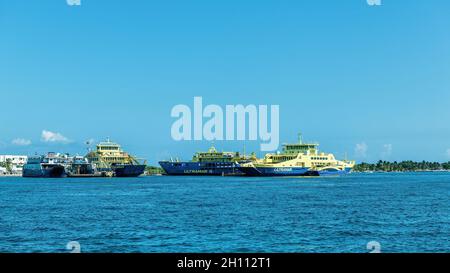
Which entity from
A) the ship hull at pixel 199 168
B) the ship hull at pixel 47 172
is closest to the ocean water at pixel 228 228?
the ship hull at pixel 47 172

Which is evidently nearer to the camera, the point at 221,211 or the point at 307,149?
the point at 221,211

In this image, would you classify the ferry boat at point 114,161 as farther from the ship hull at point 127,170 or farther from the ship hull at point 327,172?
the ship hull at point 327,172

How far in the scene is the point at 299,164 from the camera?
419 feet

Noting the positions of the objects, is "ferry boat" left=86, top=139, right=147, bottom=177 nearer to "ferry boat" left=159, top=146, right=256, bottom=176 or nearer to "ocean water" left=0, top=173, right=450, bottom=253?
"ferry boat" left=159, top=146, right=256, bottom=176

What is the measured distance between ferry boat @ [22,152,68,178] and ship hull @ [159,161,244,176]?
3252 centimetres

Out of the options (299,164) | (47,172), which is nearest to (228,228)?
(299,164)

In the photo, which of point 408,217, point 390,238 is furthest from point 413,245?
point 408,217

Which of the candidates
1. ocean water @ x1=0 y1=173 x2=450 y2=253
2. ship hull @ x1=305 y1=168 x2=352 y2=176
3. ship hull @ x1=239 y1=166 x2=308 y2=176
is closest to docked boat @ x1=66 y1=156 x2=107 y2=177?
ship hull @ x1=239 y1=166 x2=308 y2=176

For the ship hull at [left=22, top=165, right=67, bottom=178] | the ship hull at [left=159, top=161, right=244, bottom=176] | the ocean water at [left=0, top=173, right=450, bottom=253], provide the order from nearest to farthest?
1. the ocean water at [left=0, top=173, right=450, bottom=253]
2. the ship hull at [left=22, top=165, right=67, bottom=178]
3. the ship hull at [left=159, top=161, right=244, bottom=176]

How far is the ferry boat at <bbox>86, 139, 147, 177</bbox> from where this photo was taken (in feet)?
485

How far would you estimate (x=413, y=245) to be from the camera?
2359cm
